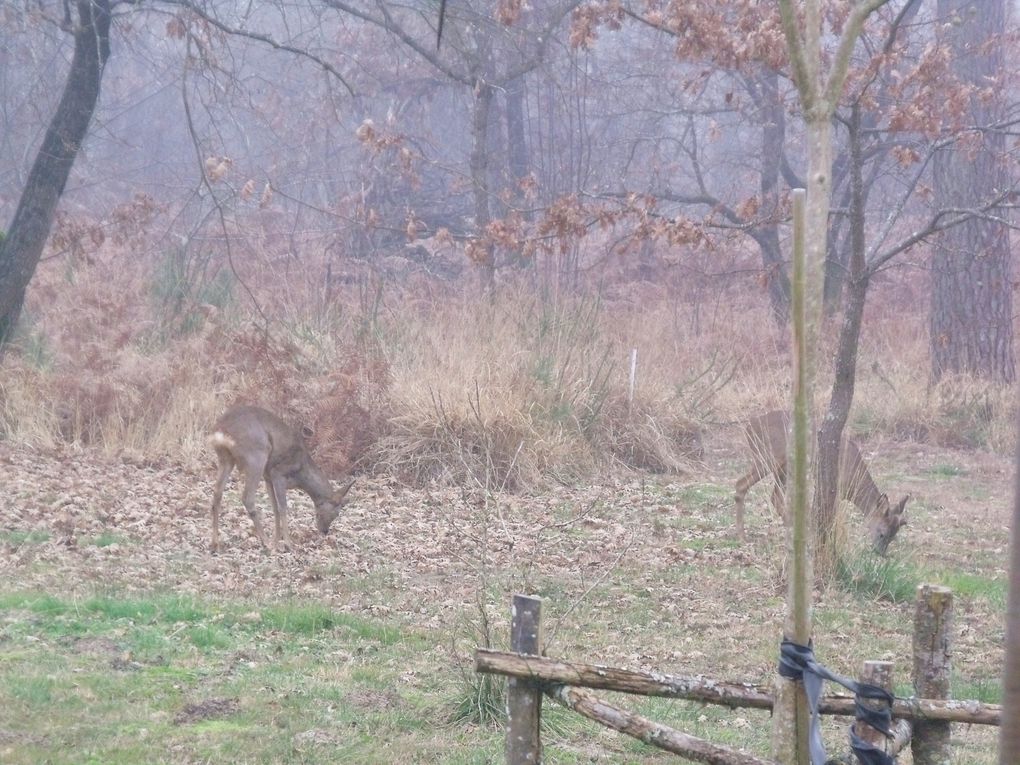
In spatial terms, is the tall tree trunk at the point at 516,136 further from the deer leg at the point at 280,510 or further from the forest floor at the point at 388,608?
the deer leg at the point at 280,510

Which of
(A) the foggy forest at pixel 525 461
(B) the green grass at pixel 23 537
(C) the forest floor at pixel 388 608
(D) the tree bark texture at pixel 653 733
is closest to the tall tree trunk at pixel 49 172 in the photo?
(A) the foggy forest at pixel 525 461

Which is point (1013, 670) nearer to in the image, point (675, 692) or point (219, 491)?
point (675, 692)

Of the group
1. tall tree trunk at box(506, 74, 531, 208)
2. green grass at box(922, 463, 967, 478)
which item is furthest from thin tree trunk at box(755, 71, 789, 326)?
green grass at box(922, 463, 967, 478)

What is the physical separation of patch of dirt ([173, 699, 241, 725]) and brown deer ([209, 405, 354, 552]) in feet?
14.1

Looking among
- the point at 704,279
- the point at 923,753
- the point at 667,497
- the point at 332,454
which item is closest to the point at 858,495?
the point at 667,497

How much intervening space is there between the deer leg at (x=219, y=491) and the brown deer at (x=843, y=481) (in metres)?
4.22

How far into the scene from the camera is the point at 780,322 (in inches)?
851

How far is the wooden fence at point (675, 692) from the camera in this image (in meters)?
4.19

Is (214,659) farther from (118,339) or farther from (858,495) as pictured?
(118,339)

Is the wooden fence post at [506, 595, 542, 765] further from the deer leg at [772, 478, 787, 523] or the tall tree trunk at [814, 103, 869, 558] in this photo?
the deer leg at [772, 478, 787, 523]

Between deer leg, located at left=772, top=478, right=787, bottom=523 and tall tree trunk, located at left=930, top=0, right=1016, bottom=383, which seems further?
tall tree trunk, located at left=930, top=0, right=1016, bottom=383

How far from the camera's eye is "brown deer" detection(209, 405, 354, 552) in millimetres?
10898

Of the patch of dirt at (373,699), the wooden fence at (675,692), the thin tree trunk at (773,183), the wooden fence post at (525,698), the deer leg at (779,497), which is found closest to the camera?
the wooden fence at (675,692)

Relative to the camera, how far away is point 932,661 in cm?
436
